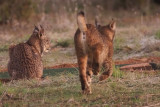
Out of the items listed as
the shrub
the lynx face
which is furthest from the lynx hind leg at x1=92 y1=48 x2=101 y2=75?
the shrub

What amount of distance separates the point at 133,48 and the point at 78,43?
647 cm

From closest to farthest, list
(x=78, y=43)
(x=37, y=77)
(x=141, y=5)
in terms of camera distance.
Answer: (x=78, y=43)
(x=37, y=77)
(x=141, y=5)

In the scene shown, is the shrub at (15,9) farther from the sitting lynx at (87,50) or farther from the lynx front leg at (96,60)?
the lynx front leg at (96,60)

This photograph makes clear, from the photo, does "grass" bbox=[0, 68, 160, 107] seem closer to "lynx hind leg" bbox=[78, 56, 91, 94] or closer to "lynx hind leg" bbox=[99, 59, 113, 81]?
"lynx hind leg" bbox=[99, 59, 113, 81]

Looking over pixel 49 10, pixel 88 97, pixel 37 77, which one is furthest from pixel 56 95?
pixel 49 10

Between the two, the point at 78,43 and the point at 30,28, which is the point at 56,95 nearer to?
the point at 78,43

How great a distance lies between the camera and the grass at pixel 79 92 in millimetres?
6355

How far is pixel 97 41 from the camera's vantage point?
22.3 feet

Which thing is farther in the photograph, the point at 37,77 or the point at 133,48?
the point at 133,48

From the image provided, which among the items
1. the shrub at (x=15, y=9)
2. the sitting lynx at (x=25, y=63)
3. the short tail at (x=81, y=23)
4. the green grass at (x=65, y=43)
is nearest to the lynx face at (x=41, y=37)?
the sitting lynx at (x=25, y=63)

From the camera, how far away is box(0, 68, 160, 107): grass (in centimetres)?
636

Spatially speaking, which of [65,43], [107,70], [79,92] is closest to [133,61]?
[65,43]

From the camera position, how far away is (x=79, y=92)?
6.96m

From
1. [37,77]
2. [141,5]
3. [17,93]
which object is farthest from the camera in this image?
[141,5]
